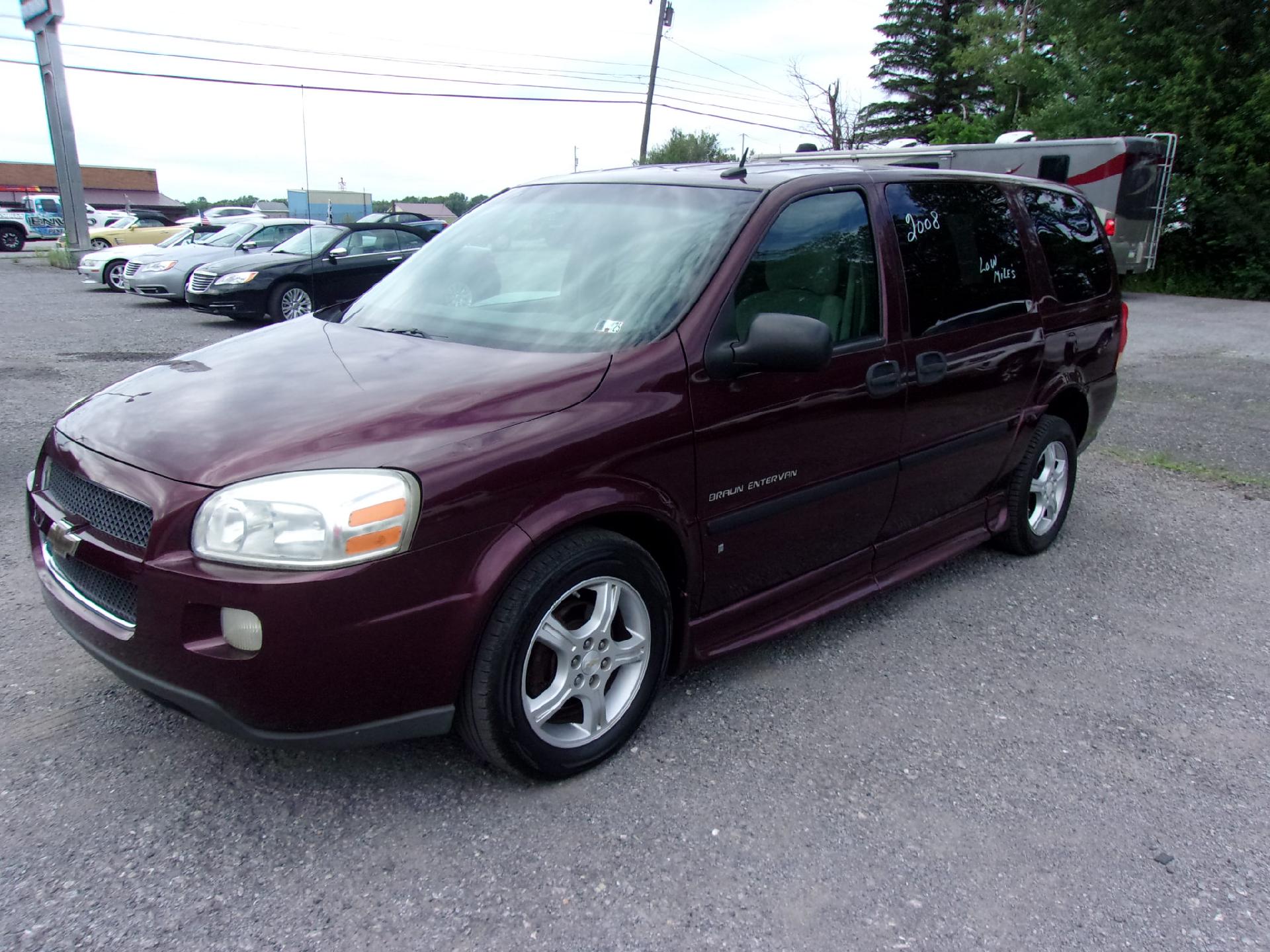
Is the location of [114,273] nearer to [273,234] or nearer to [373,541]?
[273,234]

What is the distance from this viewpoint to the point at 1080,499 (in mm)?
5785

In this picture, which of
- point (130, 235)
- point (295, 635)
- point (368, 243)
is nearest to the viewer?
point (295, 635)

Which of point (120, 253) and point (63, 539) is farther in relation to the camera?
point (120, 253)

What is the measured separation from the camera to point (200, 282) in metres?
13.2

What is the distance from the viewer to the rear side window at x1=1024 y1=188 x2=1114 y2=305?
4.51 metres

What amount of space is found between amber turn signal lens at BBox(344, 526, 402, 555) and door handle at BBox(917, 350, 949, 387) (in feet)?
7.09

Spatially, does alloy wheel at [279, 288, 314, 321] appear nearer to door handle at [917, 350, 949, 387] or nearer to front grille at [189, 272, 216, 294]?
front grille at [189, 272, 216, 294]

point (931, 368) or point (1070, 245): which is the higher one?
point (1070, 245)

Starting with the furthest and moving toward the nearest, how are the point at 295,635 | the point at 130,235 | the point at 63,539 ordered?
the point at 130,235 < the point at 63,539 < the point at 295,635

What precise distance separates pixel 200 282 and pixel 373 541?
40.7 feet

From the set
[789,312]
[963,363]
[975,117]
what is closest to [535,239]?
[789,312]

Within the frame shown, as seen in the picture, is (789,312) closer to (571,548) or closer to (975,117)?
(571,548)

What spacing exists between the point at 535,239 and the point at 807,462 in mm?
1309

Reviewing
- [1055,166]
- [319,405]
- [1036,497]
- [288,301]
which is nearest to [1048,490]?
[1036,497]
